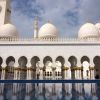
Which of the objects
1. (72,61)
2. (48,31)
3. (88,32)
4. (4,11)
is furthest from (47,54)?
(4,11)

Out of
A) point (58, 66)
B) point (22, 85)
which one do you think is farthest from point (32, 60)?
point (22, 85)

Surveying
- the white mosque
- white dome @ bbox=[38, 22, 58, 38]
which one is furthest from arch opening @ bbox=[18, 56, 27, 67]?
white dome @ bbox=[38, 22, 58, 38]

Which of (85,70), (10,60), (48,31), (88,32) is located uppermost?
(48,31)

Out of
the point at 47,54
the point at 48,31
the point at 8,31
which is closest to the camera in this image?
the point at 47,54

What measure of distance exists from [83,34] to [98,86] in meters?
12.0

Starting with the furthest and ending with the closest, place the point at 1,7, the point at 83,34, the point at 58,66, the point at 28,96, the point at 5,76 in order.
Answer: the point at 1,7
the point at 58,66
the point at 83,34
the point at 5,76
the point at 28,96

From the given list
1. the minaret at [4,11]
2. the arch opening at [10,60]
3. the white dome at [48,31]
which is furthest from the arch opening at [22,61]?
the minaret at [4,11]

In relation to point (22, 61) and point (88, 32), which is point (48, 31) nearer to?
point (88, 32)

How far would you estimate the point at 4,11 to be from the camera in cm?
2708

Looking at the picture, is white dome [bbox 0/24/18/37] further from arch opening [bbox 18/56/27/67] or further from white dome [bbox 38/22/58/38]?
arch opening [bbox 18/56/27/67]

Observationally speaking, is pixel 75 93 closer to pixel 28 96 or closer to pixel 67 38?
pixel 28 96

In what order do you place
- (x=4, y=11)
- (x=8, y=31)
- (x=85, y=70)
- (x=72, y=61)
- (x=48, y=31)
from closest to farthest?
(x=72, y=61)
(x=8, y=31)
(x=48, y=31)
(x=85, y=70)
(x=4, y=11)

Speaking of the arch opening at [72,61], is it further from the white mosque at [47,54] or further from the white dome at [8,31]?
the white dome at [8,31]

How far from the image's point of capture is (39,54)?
2011 centimetres
